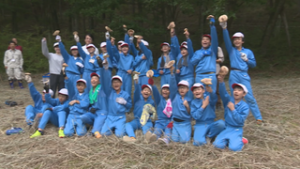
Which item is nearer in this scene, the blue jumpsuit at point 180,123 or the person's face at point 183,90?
the blue jumpsuit at point 180,123

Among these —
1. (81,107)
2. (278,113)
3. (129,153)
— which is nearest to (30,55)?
(81,107)

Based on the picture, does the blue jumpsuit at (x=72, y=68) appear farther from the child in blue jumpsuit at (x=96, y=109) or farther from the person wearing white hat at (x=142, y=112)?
the person wearing white hat at (x=142, y=112)

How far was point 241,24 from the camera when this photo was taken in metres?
17.1

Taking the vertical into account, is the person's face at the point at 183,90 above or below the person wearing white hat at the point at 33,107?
above

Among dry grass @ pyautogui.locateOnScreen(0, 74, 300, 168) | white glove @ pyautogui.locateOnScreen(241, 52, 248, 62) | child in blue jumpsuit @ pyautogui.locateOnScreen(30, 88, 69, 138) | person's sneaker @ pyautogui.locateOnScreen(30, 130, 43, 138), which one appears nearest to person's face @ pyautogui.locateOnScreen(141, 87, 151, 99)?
dry grass @ pyautogui.locateOnScreen(0, 74, 300, 168)

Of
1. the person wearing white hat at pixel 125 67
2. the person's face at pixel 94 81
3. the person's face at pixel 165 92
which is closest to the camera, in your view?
the person's face at pixel 165 92

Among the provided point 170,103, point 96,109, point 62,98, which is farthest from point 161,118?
point 62,98

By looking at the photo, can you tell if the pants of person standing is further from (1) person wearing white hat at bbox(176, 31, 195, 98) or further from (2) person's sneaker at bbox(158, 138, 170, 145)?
(2) person's sneaker at bbox(158, 138, 170, 145)

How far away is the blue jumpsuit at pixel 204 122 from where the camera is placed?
13.1 ft

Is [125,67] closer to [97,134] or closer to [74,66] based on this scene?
[74,66]

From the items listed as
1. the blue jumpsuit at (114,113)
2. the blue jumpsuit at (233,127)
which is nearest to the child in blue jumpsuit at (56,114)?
the blue jumpsuit at (114,113)

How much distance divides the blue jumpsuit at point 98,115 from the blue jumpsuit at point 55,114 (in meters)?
0.50

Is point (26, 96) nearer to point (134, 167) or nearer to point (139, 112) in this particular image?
point (139, 112)

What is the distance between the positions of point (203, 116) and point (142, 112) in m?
1.23
